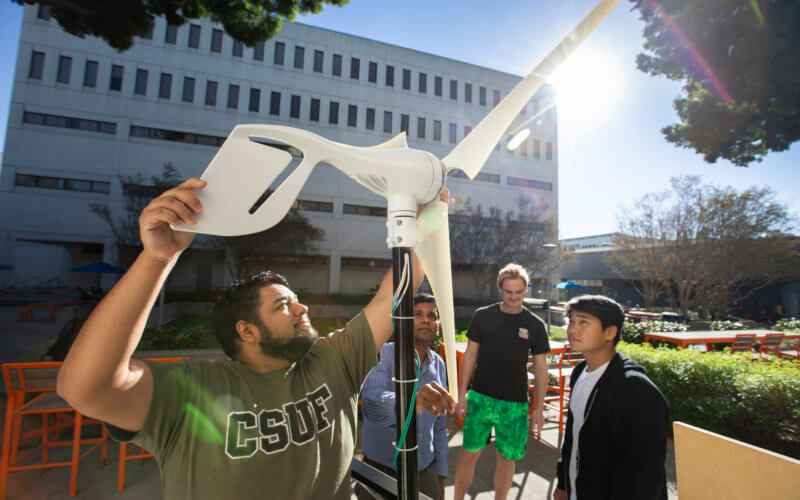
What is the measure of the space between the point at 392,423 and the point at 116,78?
30859 mm

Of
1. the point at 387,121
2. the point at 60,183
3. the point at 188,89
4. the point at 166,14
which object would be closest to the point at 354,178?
the point at 166,14

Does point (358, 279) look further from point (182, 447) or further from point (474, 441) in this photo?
point (182, 447)

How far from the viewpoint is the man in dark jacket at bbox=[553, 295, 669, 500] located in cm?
182

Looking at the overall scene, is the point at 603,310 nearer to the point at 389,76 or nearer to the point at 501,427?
the point at 501,427

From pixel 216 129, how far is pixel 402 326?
28.4 meters

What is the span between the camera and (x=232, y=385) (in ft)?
4.60

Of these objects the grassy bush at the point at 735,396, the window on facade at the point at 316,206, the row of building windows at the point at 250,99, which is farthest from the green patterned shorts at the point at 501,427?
the window on facade at the point at 316,206

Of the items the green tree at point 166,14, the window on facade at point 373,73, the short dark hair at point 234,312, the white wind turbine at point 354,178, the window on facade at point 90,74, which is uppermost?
the window on facade at point 373,73

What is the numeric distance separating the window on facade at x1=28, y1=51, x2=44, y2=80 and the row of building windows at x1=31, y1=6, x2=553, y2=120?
0.11m

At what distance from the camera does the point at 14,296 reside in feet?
68.9

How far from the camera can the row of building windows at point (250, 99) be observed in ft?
74.2

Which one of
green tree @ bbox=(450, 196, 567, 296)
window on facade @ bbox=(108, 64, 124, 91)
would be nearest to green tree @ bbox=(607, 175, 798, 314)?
green tree @ bbox=(450, 196, 567, 296)

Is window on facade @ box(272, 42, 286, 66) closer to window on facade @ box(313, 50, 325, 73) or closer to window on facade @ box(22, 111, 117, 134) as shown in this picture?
window on facade @ box(313, 50, 325, 73)

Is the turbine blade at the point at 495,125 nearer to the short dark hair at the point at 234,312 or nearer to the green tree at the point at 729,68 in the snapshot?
the short dark hair at the point at 234,312
